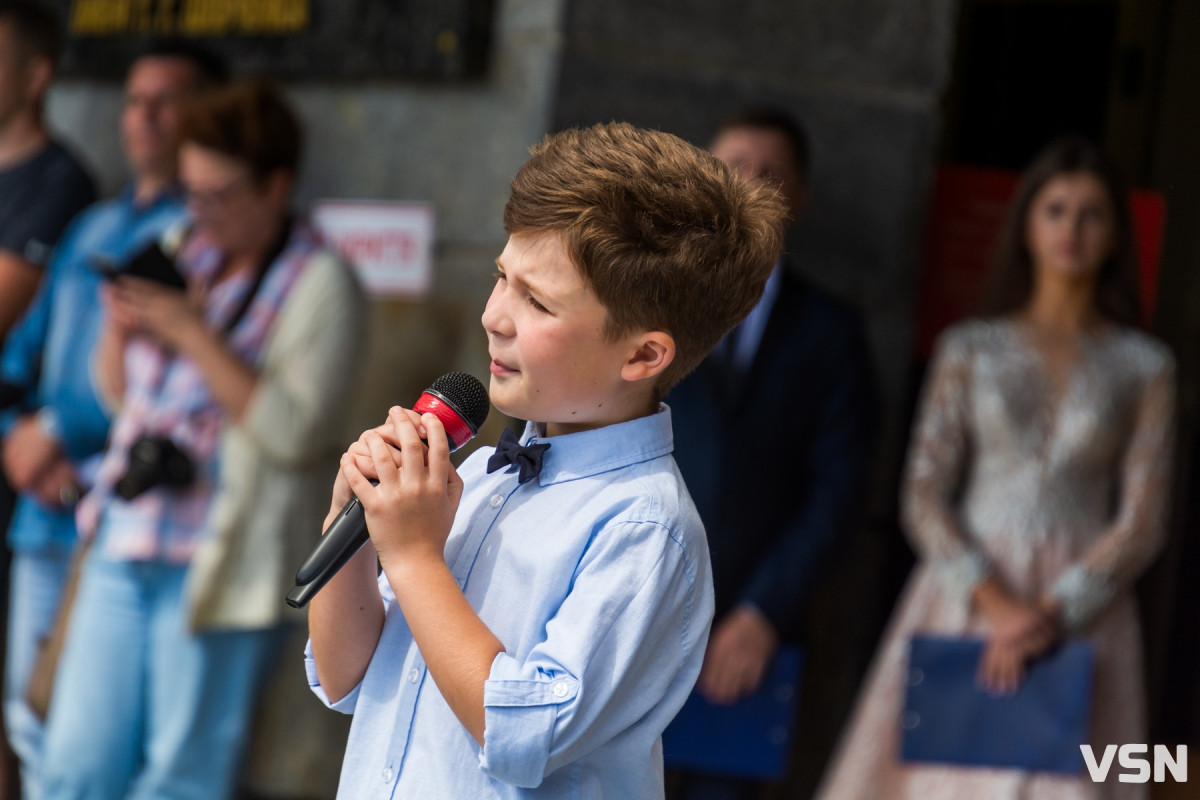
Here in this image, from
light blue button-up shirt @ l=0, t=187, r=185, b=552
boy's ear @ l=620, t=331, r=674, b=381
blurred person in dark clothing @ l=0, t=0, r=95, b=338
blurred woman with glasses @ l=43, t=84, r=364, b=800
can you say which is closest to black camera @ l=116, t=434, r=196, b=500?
blurred woman with glasses @ l=43, t=84, r=364, b=800

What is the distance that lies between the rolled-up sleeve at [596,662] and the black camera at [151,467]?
1769mm

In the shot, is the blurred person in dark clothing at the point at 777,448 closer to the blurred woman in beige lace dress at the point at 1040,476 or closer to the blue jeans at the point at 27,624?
the blurred woman in beige lace dress at the point at 1040,476

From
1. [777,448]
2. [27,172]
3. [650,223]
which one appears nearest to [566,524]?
[650,223]

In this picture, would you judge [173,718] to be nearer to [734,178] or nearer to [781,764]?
[781,764]

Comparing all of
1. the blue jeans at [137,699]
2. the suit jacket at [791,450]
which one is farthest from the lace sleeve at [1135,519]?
the blue jeans at [137,699]

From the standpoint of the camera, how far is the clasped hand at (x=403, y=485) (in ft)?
3.11

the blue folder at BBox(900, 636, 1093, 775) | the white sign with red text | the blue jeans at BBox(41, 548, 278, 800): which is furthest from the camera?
A: the white sign with red text

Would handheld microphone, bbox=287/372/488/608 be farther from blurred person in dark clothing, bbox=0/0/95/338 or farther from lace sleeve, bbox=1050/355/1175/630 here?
blurred person in dark clothing, bbox=0/0/95/338

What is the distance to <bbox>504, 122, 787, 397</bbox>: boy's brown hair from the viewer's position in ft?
3.17

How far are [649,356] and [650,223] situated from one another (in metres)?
0.11

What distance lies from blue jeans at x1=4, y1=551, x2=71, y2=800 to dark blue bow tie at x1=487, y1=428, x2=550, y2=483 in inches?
87.7

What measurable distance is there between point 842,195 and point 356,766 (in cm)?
200

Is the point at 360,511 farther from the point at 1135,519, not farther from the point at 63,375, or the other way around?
the point at 63,375

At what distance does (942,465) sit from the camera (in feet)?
8.06
